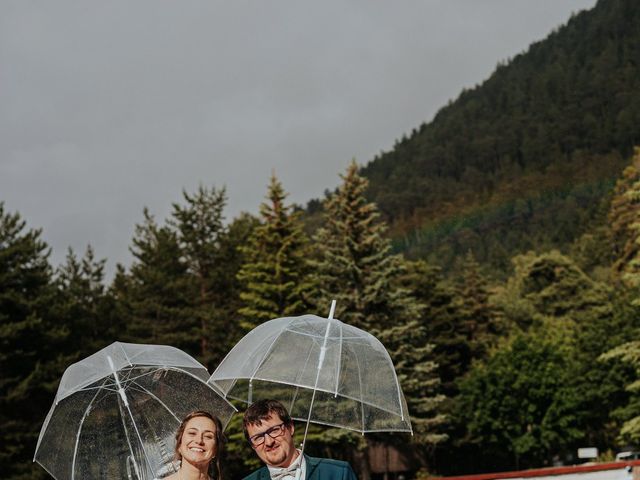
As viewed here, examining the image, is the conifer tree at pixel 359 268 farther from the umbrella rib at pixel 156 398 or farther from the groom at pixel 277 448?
the groom at pixel 277 448

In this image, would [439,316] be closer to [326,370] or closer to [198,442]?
[326,370]

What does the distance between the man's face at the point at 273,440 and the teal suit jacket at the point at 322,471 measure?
0.25ft

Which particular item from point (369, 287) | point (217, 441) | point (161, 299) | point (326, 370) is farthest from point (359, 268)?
point (217, 441)

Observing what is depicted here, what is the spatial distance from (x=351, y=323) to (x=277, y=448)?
1143 inches

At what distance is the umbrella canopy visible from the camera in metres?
4.98

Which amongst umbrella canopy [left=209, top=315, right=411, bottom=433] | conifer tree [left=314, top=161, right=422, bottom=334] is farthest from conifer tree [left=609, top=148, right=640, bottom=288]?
umbrella canopy [left=209, top=315, right=411, bottom=433]

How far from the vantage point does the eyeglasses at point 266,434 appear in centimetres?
342

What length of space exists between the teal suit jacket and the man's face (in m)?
0.08

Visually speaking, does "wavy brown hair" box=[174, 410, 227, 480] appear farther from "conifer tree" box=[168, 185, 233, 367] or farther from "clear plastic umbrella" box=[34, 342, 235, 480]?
"conifer tree" box=[168, 185, 233, 367]

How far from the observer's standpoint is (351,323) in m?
32.3

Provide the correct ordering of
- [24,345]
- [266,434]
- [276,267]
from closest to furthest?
[266,434] → [276,267] → [24,345]

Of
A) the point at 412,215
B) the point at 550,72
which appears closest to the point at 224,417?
the point at 412,215

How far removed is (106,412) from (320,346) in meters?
1.38

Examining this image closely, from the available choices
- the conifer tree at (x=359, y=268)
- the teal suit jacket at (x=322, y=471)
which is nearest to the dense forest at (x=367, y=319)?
the conifer tree at (x=359, y=268)
